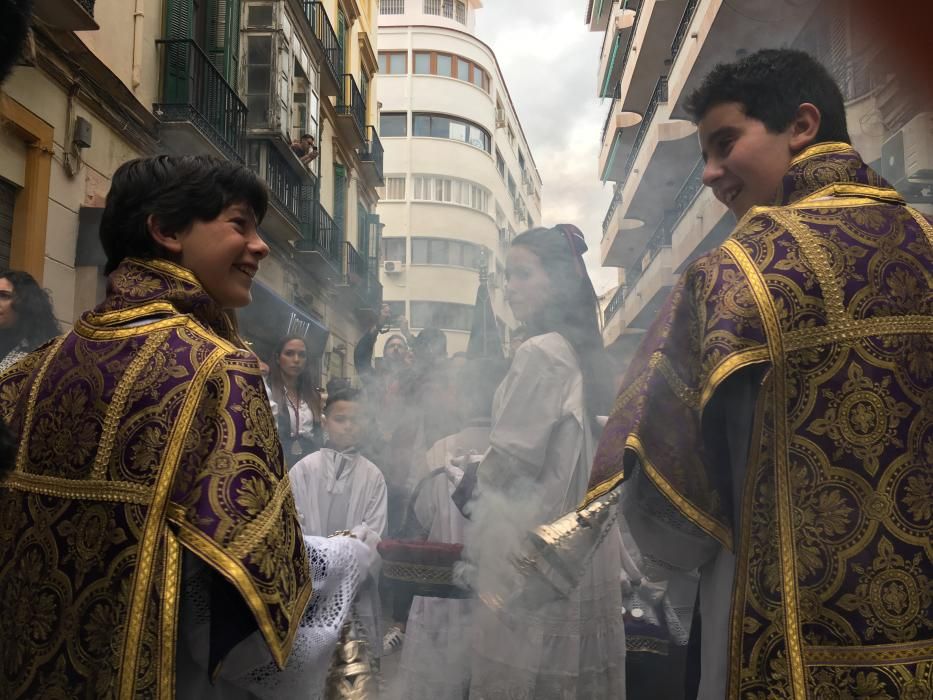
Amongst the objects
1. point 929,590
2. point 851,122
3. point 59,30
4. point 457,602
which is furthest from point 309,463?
point 851,122

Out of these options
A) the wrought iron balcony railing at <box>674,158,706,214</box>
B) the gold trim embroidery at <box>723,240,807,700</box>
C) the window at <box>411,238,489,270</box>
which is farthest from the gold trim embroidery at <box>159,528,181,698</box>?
the wrought iron balcony railing at <box>674,158,706,214</box>

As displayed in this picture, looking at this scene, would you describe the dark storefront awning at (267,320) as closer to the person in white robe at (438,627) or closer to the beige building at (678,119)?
the beige building at (678,119)

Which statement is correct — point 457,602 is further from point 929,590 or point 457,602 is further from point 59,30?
point 59,30

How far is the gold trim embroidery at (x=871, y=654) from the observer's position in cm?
134

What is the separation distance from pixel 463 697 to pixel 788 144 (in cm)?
238

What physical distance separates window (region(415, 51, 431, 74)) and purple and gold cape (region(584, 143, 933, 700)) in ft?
35.8

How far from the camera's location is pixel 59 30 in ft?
21.6

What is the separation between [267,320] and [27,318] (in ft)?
25.6

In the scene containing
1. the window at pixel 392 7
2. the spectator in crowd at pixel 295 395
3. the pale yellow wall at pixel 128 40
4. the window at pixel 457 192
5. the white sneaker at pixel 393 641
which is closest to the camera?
the white sneaker at pixel 393 641

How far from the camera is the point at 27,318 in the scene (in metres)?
3.75

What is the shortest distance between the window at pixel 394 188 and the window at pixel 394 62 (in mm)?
3290

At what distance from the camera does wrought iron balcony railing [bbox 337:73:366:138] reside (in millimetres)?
16500

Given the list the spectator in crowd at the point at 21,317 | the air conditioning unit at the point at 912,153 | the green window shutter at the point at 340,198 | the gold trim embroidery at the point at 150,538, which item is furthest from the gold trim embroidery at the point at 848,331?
the green window shutter at the point at 340,198

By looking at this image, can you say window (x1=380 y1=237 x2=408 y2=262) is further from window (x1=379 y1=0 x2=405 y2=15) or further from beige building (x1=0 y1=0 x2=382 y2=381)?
window (x1=379 y1=0 x2=405 y2=15)
